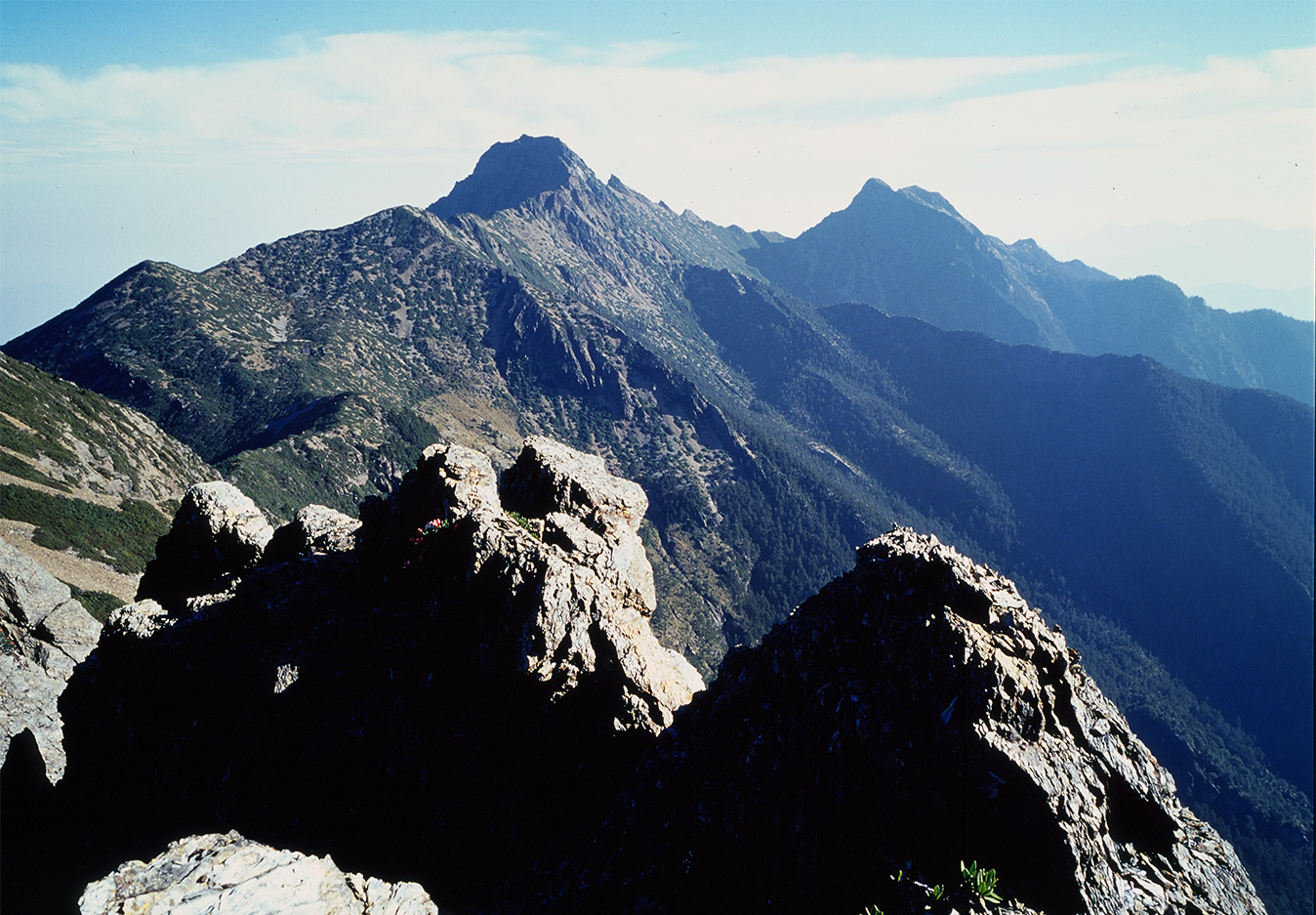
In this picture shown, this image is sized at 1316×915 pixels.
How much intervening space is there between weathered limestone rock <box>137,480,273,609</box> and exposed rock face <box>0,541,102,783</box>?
7.31m

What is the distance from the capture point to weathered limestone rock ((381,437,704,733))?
20922 mm

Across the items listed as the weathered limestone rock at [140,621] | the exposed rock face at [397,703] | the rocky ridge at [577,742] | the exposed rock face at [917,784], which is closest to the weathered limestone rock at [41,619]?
the rocky ridge at [577,742]

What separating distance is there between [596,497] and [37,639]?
38.4 metres

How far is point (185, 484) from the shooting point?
136 meters

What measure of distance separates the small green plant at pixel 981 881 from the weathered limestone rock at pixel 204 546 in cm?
3310

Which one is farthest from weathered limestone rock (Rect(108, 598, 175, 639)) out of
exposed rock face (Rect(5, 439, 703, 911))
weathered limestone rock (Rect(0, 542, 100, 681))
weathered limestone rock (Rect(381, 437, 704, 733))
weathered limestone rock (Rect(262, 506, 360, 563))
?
weathered limestone rock (Rect(0, 542, 100, 681))

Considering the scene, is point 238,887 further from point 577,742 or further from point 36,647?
point 36,647

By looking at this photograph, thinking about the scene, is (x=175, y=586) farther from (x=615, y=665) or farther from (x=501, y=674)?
(x=615, y=665)

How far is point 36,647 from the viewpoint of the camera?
38812mm

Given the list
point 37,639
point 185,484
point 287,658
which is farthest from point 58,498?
point 287,658

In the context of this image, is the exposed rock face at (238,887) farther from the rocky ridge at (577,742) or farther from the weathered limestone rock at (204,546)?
the weathered limestone rock at (204,546)

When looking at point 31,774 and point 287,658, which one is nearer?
point 287,658

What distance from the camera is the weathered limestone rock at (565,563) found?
68.6ft

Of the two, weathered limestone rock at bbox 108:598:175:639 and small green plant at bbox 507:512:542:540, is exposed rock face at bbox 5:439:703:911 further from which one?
small green plant at bbox 507:512:542:540
